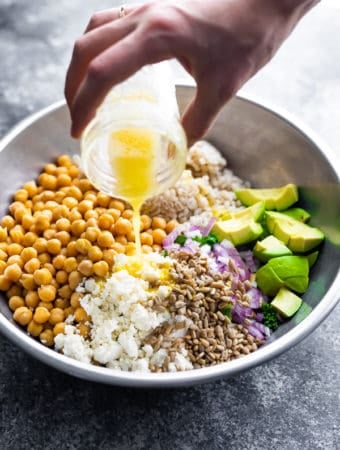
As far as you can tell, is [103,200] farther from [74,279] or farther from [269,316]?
[269,316]

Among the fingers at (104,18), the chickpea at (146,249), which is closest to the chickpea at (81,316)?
the chickpea at (146,249)

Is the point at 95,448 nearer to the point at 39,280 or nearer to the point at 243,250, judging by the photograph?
the point at 39,280

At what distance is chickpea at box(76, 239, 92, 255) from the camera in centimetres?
162

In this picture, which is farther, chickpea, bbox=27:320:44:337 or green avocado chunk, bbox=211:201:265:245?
green avocado chunk, bbox=211:201:265:245

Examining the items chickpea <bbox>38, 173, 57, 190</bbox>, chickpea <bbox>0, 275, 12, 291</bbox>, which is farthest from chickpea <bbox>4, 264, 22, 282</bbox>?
chickpea <bbox>38, 173, 57, 190</bbox>

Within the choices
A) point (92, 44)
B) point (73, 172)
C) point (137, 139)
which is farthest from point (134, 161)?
point (73, 172)

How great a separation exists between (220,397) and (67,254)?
52 centimetres

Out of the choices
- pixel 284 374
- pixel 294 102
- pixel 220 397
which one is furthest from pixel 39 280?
pixel 294 102

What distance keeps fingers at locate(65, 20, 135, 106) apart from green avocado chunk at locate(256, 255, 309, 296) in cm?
70

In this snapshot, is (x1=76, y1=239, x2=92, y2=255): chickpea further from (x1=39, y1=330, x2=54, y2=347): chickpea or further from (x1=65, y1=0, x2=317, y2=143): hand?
(x1=65, y1=0, x2=317, y2=143): hand

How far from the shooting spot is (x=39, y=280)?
63.0 inches

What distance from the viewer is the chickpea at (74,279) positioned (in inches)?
63.0

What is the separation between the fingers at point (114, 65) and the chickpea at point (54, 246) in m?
0.68

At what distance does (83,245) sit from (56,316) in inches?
7.3
